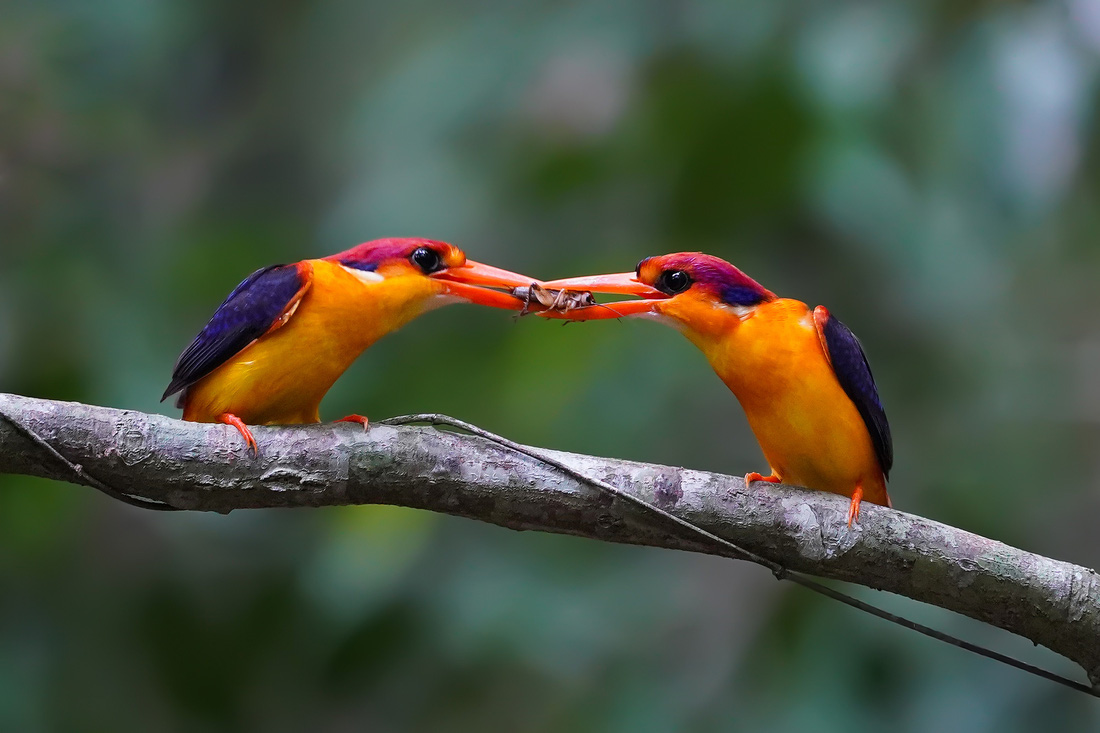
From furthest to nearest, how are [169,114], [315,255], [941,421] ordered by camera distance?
[169,114] < [941,421] < [315,255]

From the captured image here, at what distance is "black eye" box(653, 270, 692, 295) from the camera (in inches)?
79.8

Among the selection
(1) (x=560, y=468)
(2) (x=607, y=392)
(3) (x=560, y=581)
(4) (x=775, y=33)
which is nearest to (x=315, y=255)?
(2) (x=607, y=392)

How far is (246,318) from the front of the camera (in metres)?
A: 2.09

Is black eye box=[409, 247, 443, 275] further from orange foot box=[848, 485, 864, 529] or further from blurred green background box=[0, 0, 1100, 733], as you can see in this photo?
blurred green background box=[0, 0, 1100, 733]

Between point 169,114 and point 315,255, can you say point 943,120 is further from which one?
point 169,114

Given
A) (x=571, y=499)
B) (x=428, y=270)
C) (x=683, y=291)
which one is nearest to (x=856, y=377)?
(x=683, y=291)

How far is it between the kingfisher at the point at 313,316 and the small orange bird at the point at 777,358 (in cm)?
28

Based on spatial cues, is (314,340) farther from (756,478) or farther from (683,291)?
(756,478)

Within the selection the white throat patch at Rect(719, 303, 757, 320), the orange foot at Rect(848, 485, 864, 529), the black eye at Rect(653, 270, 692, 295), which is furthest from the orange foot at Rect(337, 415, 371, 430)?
the orange foot at Rect(848, 485, 864, 529)

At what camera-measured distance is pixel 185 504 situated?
187 cm

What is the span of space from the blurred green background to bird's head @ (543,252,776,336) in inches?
45.5

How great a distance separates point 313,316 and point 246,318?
14 centimetres

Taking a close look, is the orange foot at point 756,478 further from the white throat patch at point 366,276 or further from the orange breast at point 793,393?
the white throat patch at point 366,276

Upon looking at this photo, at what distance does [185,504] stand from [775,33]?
7.93 feet
